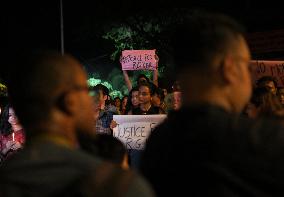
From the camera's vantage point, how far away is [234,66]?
7.09ft

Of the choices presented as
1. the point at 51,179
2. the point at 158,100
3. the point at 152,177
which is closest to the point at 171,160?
the point at 152,177

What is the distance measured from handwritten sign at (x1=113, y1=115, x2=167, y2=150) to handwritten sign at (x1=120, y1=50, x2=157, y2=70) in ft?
16.8

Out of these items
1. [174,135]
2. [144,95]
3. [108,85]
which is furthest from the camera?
[108,85]

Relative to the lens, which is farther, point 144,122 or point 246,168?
point 144,122

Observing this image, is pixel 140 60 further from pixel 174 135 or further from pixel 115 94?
pixel 115 94

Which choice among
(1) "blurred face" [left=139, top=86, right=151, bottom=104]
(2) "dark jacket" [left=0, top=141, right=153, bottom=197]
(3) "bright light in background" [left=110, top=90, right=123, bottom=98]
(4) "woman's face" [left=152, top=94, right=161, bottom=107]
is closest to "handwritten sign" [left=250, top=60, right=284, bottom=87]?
(4) "woman's face" [left=152, top=94, right=161, bottom=107]

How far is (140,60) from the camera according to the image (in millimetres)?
12578

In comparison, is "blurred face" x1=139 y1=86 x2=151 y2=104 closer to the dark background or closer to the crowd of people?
the crowd of people

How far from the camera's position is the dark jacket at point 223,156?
1.96 metres

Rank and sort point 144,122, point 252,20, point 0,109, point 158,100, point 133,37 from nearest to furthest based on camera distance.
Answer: point 144,122 < point 158,100 < point 0,109 < point 252,20 < point 133,37

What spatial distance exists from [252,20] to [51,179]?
23827 mm

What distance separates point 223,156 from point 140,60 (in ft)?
34.9

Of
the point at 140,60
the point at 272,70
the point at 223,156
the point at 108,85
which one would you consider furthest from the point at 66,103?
the point at 108,85

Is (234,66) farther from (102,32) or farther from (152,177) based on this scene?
(102,32)
